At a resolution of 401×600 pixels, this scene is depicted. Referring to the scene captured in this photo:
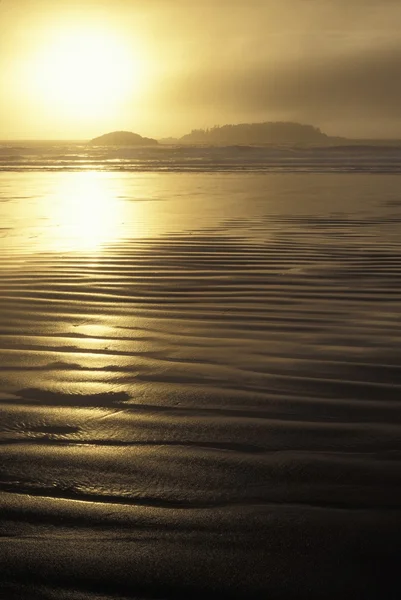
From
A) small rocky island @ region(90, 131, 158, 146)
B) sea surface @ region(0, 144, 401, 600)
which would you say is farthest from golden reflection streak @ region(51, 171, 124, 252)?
small rocky island @ region(90, 131, 158, 146)

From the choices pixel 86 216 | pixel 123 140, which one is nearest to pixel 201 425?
pixel 86 216

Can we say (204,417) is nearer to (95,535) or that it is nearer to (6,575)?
(95,535)

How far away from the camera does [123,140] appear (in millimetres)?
64812

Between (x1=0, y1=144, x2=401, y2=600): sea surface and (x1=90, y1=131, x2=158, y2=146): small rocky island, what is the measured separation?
2187 inches

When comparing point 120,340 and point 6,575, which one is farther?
point 120,340

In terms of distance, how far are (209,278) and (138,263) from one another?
0.99 m

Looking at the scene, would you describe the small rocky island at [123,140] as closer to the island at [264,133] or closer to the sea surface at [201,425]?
the island at [264,133]

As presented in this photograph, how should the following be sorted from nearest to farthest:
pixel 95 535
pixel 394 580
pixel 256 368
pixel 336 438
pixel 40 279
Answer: pixel 394 580 < pixel 95 535 < pixel 336 438 < pixel 256 368 < pixel 40 279

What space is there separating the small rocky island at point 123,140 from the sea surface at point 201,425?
55.6 m

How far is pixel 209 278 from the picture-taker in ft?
19.7

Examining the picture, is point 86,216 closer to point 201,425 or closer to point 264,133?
point 201,425

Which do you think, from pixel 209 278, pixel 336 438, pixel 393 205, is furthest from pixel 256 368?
pixel 393 205

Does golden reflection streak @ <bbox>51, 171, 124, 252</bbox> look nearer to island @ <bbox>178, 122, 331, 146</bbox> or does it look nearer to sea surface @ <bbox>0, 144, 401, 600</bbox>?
sea surface @ <bbox>0, 144, 401, 600</bbox>

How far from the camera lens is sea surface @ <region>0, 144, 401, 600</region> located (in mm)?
1850
